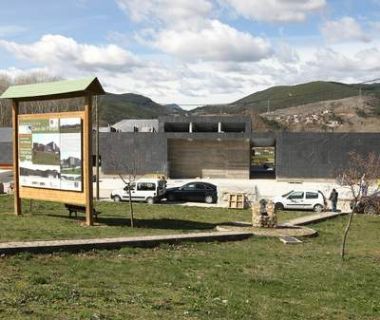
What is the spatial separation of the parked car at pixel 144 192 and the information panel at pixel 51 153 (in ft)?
45.7

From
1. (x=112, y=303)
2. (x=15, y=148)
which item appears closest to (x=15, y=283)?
(x=112, y=303)

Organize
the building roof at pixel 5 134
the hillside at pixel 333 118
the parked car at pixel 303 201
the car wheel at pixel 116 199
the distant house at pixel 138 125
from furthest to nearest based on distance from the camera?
1. the hillside at pixel 333 118
2. the distant house at pixel 138 125
3. the building roof at pixel 5 134
4. the car wheel at pixel 116 199
5. the parked car at pixel 303 201

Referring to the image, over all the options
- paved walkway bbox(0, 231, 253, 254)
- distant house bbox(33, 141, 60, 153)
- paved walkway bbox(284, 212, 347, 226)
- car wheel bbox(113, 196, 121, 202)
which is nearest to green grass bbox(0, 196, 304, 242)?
paved walkway bbox(284, 212, 347, 226)

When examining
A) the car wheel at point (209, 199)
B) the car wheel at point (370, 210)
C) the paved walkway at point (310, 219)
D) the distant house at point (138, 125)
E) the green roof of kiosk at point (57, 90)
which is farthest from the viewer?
the distant house at point (138, 125)

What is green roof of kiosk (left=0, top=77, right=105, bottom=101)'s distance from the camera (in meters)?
17.7

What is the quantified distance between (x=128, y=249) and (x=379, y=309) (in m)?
6.48

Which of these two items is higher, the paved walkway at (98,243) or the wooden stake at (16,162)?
the wooden stake at (16,162)

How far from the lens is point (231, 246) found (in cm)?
1661

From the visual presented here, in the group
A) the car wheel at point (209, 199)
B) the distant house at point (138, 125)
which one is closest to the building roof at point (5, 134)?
the distant house at point (138, 125)

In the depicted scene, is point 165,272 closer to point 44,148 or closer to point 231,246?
point 231,246

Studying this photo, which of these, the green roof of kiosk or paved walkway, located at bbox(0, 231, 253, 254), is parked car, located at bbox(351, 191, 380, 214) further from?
the green roof of kiosk

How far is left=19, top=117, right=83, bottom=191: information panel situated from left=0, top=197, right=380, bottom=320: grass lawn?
1.47m

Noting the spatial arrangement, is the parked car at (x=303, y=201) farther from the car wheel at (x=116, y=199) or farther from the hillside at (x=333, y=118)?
the hillside at (x=333, y=118)

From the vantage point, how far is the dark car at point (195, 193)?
1371 inches
